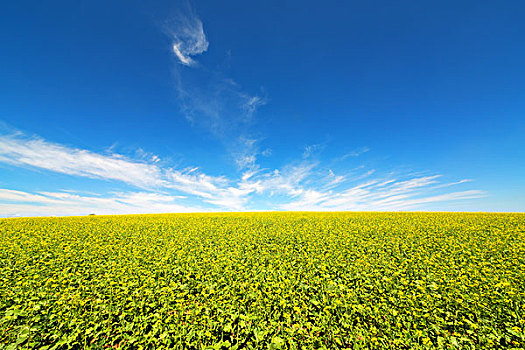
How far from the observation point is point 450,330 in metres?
6.44

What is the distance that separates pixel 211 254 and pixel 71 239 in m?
15.7

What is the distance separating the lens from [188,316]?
276 inches

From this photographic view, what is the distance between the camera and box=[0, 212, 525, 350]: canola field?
6031mm

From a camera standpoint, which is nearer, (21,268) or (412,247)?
(21,268)

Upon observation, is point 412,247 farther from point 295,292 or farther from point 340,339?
point 340,339

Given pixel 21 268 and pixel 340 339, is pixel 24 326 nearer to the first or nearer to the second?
pixel 21 268

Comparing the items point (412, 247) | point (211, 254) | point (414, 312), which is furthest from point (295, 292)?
point (412, 247)

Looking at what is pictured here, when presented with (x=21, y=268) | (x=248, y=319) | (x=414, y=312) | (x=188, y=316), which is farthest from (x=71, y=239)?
(x=414, y=312)

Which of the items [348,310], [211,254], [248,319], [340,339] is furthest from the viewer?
[211,254]

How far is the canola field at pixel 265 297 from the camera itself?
6.03m

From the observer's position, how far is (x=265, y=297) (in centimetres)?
839

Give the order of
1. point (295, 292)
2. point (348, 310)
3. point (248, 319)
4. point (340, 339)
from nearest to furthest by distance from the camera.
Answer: point (340, 339), point (248, 319), point (348, 310), point (295, 292)

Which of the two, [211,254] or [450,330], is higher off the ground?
[211,254]

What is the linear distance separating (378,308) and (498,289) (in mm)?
6404
